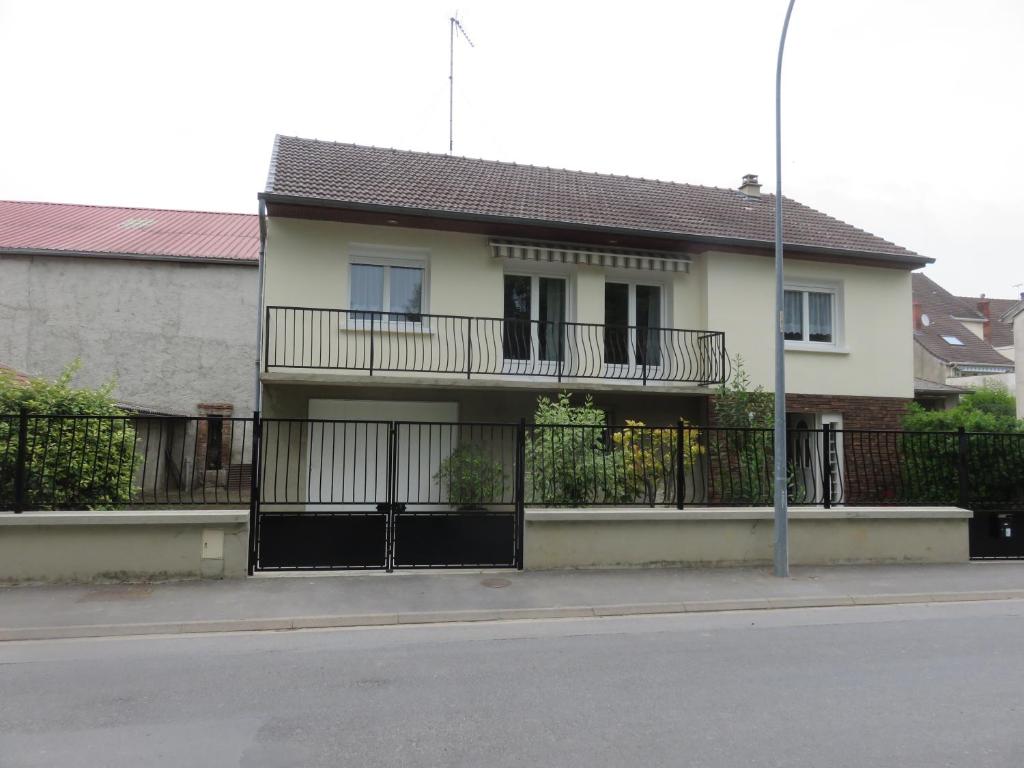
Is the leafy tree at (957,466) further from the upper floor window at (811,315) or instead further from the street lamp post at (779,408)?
the upper floor window at (811,315)

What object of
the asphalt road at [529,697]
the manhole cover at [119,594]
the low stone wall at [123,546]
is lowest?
the asphalt road at [529,697]

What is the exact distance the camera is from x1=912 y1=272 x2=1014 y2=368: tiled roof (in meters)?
34.6

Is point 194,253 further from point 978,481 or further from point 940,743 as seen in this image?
point 940,743

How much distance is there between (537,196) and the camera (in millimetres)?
15211

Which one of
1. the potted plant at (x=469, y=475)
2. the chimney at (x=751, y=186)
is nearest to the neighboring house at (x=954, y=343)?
the chimney at (x=751, y=186)

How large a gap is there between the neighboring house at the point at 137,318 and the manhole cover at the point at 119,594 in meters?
12.0

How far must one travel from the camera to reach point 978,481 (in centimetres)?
1112

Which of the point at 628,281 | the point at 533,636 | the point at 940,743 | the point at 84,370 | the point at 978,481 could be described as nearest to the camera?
the point at 940,743

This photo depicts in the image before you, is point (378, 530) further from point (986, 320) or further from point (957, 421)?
point (986, 320)

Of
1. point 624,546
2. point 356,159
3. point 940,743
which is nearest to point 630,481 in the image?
point 624,546

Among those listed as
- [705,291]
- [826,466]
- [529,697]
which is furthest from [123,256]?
[529,697]

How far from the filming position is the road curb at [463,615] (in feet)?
21.5

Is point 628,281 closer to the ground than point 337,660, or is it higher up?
higher up

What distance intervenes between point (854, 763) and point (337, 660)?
3.74 metres
